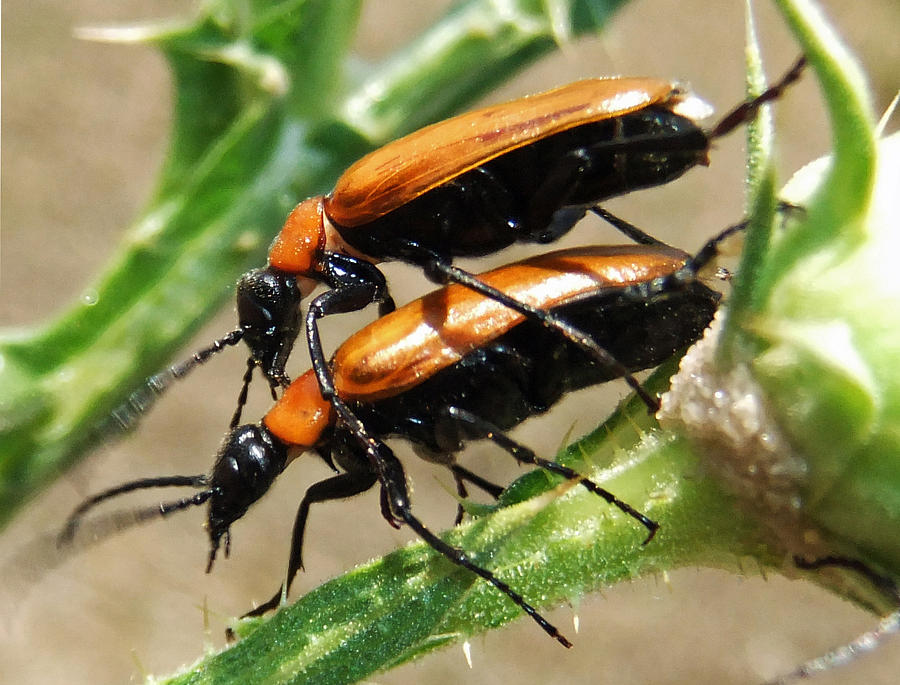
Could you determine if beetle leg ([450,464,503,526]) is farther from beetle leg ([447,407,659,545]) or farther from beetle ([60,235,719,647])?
beetle leg ([447,407,659,545])

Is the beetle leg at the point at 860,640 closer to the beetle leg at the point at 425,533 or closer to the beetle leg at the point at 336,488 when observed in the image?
the beetle leg at the point at 425,533

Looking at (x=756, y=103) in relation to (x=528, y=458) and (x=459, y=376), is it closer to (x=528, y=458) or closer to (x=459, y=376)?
(x=528, y=458)

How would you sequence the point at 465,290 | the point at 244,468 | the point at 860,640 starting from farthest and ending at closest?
the point at 244,468 → the point at 465,290 → the point at 860,640

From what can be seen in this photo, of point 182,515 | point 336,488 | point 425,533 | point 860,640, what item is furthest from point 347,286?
point 182,515

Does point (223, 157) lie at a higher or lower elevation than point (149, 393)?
higher

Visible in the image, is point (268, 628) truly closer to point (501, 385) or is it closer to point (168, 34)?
point (501, 385)

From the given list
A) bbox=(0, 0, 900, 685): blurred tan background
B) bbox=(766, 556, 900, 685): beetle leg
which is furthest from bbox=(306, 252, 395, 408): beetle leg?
bbox=(0, 0, 900, 685): blurred tan background

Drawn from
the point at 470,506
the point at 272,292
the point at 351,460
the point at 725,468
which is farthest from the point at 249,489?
the point at 725,468

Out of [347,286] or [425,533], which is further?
[347,286]
